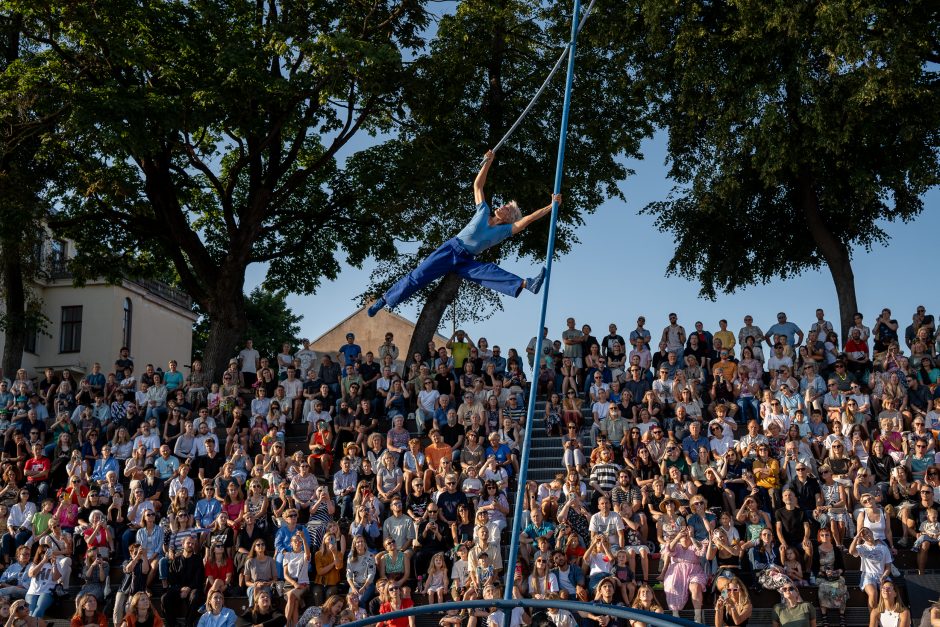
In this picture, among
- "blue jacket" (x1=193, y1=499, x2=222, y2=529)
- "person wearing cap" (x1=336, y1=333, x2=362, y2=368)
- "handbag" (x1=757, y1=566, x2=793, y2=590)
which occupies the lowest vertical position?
"handbag" (x1=757, y1=566, x2=793, y2=590)

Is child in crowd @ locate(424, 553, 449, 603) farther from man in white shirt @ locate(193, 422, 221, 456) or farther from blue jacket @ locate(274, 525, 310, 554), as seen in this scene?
man in white shirt @ locate(193, 422, 221, 456)

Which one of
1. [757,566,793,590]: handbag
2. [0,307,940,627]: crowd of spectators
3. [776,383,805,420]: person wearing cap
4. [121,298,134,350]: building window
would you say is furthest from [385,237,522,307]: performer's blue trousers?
[121,298,134,350]: building window

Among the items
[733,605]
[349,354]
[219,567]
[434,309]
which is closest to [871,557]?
[733,605]

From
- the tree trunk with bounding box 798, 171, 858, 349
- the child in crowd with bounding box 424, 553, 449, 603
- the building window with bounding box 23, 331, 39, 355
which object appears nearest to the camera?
the child in crowd with bounding box 424, 553, 449, 603

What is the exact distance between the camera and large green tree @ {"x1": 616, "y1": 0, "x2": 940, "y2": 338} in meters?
20.3

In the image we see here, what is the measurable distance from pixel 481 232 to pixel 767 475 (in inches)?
247

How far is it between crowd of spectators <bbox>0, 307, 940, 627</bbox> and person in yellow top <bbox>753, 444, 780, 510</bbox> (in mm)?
28

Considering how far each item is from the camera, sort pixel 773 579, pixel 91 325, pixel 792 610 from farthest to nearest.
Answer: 1. pixel 91 325
2. pixel 773 579
3. pixel 792 610

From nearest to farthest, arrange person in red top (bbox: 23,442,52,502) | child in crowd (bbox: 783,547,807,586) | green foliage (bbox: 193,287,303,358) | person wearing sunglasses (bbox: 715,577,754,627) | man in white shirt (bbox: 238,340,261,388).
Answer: person wearing sunglasses (bbox: 715,577,754,627) < child in crowd (bbox: 783,547,807,586) < person in red top (bbox: 23,442,52,502) < man in white shirt (bbox: 238,340,261,388) < green foliage (bbox: 193,287,303,358)

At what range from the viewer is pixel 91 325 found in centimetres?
3909

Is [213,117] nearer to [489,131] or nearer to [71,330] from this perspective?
[489,131]

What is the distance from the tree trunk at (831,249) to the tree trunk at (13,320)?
54.9ft

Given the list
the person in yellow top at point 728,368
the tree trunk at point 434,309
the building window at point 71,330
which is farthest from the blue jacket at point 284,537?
the building window at point 71,330

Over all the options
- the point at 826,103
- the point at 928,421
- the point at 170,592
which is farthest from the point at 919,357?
the point at 170,592
